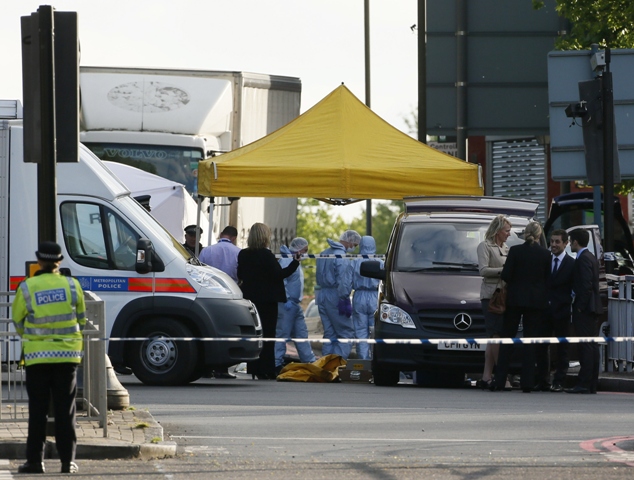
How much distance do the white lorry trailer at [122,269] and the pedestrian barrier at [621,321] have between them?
15.2 feet

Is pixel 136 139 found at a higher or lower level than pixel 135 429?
higher

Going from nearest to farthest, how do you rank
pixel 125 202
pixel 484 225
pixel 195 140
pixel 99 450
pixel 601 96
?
pixel 99 450, pixel 125 202, pixel 484 225, pixel 601 96, pixel 195 140

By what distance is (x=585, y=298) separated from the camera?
637 inches

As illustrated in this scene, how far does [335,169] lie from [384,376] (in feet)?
11.1

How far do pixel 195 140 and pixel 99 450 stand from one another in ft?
45.5

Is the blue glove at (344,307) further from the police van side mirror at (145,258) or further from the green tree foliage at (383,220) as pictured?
the green tree foliage at (383,220)

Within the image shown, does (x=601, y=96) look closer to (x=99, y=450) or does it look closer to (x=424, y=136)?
(x=424, y=136)

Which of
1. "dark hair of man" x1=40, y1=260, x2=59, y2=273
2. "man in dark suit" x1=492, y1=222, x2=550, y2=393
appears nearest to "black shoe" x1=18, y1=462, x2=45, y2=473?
"dark hair of man" x1=40, y1=260, x2=59, y2=273

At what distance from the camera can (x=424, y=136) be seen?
27391 mm

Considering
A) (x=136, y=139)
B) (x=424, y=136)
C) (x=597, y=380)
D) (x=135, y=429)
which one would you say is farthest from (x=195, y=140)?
(x=135, y=429)

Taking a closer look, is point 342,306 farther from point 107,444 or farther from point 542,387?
point 107,444

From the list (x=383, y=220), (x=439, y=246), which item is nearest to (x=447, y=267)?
(x=439, y=246)

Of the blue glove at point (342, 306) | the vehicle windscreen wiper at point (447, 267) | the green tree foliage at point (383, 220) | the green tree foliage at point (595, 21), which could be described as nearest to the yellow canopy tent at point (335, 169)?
the blue glove at point (342, 306)

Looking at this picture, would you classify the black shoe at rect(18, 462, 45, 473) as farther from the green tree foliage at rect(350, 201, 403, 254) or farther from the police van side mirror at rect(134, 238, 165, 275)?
the green tree foliage at rect(350, 201, 403, 254)
